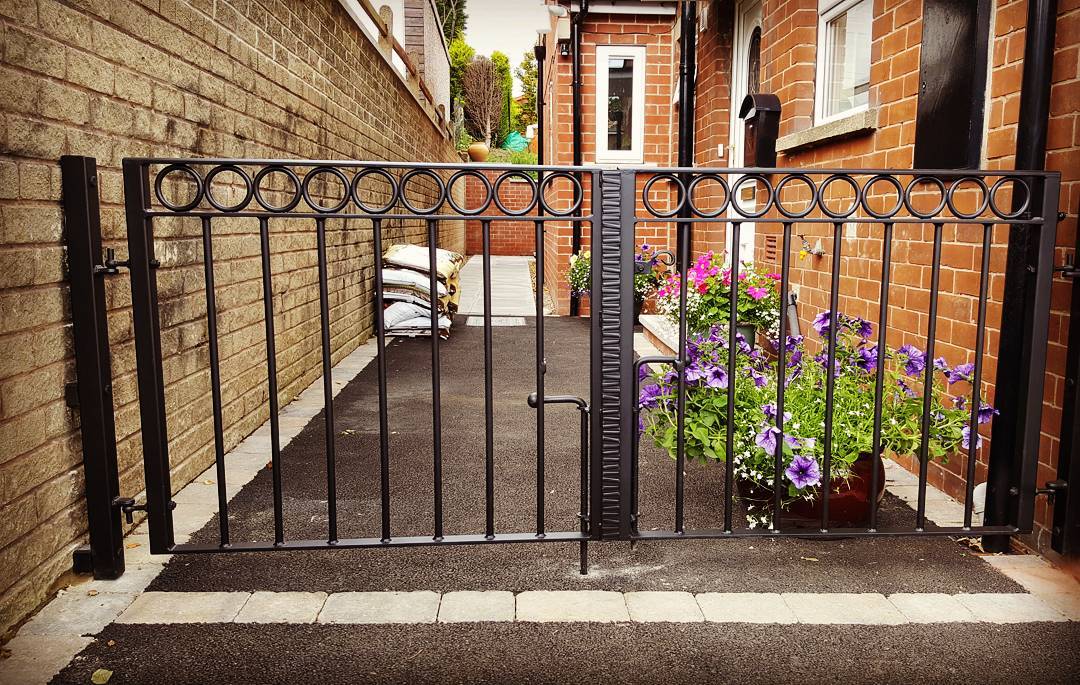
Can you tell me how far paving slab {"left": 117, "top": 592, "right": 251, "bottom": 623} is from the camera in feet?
7.79

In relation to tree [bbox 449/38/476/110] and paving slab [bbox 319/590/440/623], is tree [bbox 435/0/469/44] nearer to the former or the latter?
tree [bbox 449/38/476/110]

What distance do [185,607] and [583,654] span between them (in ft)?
4.08

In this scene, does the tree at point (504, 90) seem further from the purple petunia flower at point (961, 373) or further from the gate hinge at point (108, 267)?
the gate hinge at point (108, 267)

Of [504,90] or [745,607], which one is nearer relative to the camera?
[745,607]

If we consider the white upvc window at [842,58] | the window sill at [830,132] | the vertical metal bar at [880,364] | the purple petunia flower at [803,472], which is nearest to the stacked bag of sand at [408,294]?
the window sill at [830,132]

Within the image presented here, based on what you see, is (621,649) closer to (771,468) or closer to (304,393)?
(771,468)

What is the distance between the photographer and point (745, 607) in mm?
2465

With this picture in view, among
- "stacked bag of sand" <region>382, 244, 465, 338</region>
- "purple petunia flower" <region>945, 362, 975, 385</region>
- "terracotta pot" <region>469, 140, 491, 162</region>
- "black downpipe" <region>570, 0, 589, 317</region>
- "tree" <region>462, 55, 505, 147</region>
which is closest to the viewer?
"purple petunia flower" <region>945, 362, 975, 385</region>

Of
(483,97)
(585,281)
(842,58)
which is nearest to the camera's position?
(842,58)

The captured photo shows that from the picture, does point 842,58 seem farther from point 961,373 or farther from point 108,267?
point 108,267

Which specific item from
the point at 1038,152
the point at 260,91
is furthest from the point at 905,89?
the point at 260,91

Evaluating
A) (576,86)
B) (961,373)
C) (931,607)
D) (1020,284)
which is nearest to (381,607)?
(931,607)

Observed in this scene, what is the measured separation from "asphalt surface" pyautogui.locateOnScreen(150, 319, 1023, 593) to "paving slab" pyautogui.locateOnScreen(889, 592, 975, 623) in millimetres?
54

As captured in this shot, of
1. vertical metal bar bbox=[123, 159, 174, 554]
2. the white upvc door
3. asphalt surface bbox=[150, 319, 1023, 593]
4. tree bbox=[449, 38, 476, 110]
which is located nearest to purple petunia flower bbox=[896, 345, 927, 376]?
asphalt surface bbox=[150, 319, 1023, 593]
